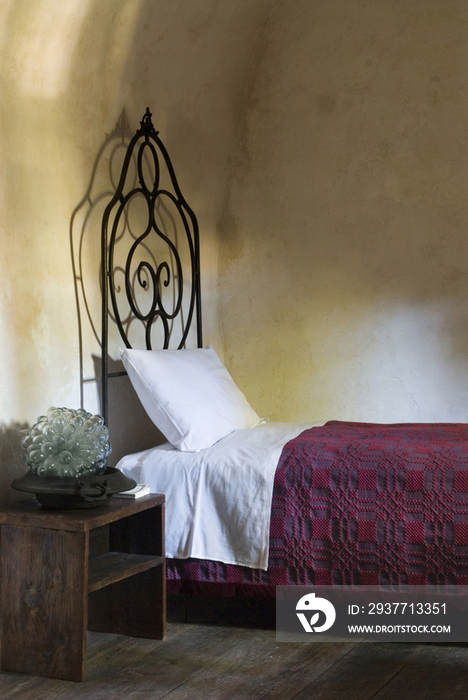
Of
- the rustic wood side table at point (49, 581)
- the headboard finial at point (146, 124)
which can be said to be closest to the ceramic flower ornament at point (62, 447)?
the rustic wood side table at point (49, 581)

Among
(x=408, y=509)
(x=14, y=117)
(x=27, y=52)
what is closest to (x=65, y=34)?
(x=27, y=52)

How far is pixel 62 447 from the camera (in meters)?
2.12

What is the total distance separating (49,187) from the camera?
2576 millimetres

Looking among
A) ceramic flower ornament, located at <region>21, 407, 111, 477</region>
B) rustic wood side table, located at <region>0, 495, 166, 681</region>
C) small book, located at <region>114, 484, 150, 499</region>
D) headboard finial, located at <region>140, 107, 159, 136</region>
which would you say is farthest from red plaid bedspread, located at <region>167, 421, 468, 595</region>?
headboard finial, located at <region>140, 107, 159, 136</region>

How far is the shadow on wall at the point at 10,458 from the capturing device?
2.31 metres

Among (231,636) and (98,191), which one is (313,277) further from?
(231,636)

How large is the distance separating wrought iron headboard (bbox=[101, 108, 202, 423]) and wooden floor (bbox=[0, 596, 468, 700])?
902 mm

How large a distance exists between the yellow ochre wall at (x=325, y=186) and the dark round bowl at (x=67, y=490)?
169 cm

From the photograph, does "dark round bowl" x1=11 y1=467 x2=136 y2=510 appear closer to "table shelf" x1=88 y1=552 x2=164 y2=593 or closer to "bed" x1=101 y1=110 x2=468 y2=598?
"table shelf" x1=88 y1=552 x2=164 y2=593

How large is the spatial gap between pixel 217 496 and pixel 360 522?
1.54 ft

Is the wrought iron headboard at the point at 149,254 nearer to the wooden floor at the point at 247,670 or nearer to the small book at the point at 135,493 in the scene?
the small book at the point at 135,493

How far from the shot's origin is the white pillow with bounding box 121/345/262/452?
2586 millimetres

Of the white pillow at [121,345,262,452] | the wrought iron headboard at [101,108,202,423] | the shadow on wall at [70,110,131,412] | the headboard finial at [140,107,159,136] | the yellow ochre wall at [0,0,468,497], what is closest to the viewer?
the white pillow at [121,345,262,452]

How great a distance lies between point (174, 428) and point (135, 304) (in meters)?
0.75
